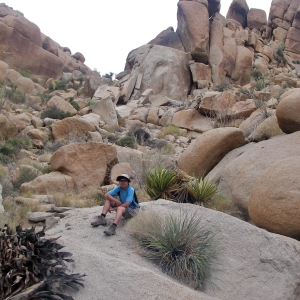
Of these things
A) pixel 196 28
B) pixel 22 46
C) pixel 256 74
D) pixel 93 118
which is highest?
pixel 196 28

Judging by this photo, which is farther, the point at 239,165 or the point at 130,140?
the point at 130,140

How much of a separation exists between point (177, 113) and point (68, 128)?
7.15m

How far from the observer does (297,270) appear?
6.26 metres

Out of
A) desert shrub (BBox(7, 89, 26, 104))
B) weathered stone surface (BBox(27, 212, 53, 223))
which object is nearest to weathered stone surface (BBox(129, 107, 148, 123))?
desert shrub (BBox(7, 89, 26, 104))

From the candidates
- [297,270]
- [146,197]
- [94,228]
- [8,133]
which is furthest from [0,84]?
[297,270]

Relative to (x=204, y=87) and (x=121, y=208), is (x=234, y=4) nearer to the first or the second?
(x=204, y=87)

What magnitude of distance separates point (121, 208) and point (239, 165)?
4.25 meters

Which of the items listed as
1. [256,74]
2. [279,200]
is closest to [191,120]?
[256,74]

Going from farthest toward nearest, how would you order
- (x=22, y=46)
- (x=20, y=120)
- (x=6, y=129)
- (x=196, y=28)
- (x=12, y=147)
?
(x=22, y=46) < (x=196, y=28) < (x=20, y=120) < (x=6, y=129) < (x=12, y=147)

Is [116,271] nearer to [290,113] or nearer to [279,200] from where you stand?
[279,200]

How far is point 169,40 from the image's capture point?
112 ft

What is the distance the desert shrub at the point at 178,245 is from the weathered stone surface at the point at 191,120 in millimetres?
15655

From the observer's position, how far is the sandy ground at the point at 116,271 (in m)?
4.73

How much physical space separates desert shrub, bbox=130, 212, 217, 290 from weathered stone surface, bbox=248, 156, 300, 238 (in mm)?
1435
